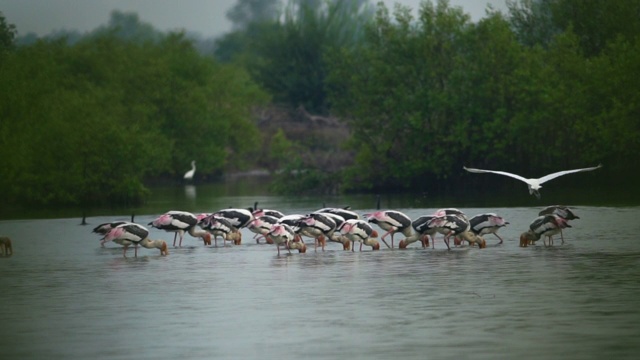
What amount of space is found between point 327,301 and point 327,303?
11.1 inches

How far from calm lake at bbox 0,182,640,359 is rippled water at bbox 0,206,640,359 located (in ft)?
0.11

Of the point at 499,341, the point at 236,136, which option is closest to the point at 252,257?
the point at 499,341

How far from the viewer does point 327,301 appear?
77.2 feet

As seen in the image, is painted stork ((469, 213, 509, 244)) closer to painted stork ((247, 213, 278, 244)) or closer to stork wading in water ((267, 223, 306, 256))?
stork wading in water ((267, 223, 306, 256))

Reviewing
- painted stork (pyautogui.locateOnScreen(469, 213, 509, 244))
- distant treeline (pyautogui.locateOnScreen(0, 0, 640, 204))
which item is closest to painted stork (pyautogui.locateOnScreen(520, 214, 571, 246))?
painted stork (pyautogui.locateOnScreen(469, 213, 509, 244))

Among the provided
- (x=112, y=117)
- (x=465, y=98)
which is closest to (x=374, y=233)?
(x=465, y=98)

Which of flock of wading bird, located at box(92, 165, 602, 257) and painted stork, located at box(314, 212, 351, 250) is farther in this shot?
painted stork, located at box(314, 212, 351, 250)

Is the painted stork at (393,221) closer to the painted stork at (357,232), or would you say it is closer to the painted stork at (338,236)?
the painted stork at (357,232)

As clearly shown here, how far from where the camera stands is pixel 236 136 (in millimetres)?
108875

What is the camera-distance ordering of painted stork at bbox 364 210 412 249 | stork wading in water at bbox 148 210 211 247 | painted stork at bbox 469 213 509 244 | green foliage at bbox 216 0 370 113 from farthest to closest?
green foliage at bbox 216 0 370 113 < stork wading in water at bbox 148 210 211 247 < painted stork at bbox 364 210 412 249 < painted stork at bbox 469 213 509 244

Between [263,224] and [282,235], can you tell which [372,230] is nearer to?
[282,235]

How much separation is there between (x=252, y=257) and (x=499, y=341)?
48.7ft

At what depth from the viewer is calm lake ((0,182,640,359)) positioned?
18.5m

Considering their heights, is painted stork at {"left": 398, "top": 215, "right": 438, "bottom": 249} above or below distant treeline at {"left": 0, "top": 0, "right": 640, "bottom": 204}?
below
